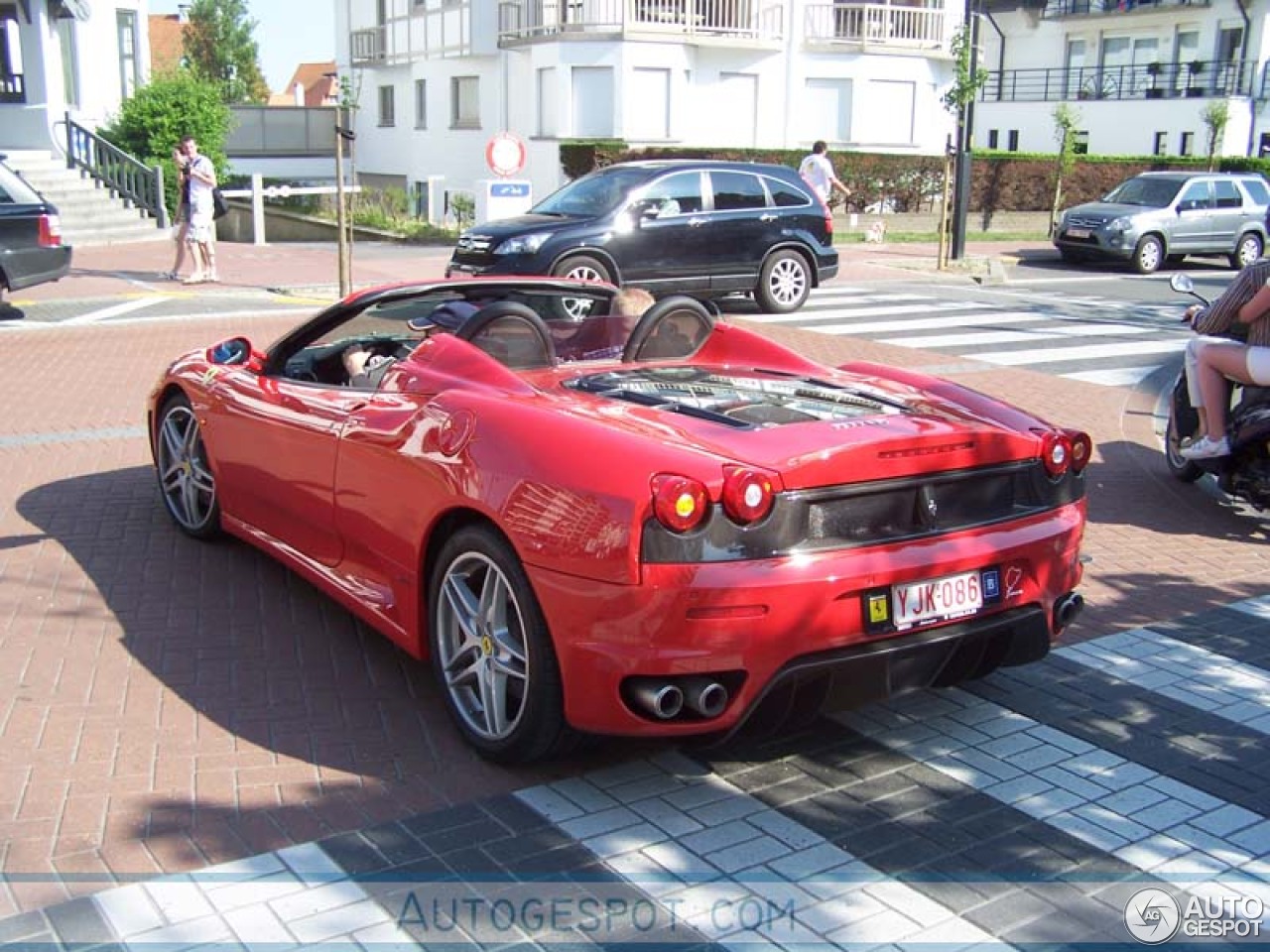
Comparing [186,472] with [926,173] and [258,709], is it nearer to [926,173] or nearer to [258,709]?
[258,709]

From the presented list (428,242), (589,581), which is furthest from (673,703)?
(428,242)

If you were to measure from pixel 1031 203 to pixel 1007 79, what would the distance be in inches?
871

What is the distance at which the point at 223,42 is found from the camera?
82.2 metres

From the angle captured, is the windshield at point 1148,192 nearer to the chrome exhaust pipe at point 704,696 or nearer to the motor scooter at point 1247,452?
the motor scooter at point 1247,452

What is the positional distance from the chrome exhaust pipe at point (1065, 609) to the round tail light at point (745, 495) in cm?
130

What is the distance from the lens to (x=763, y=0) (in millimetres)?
34844

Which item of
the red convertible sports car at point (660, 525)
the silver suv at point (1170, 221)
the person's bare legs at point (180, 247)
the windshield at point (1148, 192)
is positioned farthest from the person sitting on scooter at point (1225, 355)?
the windshield at point (1148, 192)

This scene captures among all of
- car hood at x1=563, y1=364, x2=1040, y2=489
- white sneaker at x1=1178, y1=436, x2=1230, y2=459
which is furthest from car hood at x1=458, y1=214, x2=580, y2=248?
car hood at x1=563, y1=364, x2=1040, y2=489

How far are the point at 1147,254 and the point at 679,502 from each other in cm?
2244

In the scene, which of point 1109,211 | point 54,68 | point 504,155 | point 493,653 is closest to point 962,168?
point 1109,211

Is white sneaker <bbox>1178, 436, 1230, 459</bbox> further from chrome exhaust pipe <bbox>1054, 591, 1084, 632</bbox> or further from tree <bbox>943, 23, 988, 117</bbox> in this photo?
tree <bbox>943, 23, 988, 117</bbox>

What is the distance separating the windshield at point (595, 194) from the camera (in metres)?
16.0

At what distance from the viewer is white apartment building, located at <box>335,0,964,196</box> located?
3281cm

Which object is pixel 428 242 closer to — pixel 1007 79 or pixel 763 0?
pixel 763 0
